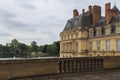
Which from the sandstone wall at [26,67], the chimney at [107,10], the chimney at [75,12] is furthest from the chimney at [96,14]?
the sandstone wall at [26,67]

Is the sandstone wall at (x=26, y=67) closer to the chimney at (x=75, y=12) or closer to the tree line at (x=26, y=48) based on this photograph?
the chimney at (x=75, y=12)

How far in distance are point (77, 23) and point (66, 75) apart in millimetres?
28915

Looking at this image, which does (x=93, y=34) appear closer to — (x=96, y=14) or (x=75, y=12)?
(x=96, y=14)

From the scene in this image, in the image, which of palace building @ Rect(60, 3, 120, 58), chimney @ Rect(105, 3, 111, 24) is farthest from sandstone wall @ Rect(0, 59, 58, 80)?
chimney @ Rect(105, 3, 111, 24)

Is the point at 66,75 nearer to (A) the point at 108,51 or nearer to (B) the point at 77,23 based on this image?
(A) the point at 108,51

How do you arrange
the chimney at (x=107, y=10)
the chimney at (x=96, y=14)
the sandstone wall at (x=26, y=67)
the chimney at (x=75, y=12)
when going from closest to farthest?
the sandstone wall at (x=26, y=67) → the chimney at (x=107, y=10) → the chimney at (x=96, y=14) → the chimney at (x=75, y=12)

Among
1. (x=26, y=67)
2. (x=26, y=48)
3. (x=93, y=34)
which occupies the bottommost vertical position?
(x=26, y=67)

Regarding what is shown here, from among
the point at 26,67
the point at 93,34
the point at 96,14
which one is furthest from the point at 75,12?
the point at 26,67

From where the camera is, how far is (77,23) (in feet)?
131

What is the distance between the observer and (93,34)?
116ft

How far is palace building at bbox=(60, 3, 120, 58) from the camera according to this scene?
30094mm

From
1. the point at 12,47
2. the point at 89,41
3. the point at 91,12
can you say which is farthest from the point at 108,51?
the point at 12,47

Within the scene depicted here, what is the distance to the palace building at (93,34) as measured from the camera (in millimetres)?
30094

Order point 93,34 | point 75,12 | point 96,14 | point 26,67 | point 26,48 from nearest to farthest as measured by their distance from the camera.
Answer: point 26,67, point 93,34, point 96,14, point 75,12, point 26,48
